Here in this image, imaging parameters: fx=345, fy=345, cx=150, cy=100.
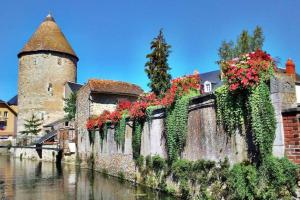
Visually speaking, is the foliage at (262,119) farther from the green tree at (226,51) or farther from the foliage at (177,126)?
the green tree at (226,51)

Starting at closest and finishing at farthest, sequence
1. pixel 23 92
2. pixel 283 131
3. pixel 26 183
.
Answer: pixel 283 131, pixel 26 183, pixel 23 92

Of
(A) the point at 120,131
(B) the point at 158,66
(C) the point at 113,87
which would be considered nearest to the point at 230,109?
(A) the point at 120,131

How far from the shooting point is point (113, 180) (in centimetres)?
1563

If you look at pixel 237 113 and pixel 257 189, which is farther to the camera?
pixel 237 113

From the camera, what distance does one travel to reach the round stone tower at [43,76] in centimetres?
4544

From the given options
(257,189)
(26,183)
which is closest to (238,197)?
(257,189)

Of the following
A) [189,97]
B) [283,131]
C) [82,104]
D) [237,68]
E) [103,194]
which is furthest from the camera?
[82,104]

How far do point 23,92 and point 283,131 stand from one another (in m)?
43.7

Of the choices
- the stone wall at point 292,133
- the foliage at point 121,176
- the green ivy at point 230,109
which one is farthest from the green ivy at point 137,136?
the stone wall at point 292,133

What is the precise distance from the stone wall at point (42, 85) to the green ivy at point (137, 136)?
111ft

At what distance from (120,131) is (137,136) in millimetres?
2034

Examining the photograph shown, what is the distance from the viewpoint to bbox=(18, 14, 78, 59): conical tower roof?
1797 inches

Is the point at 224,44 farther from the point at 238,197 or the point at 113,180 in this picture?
the point at 238,197

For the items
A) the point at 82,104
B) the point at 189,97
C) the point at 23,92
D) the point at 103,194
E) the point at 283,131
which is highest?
the point at 23,92
